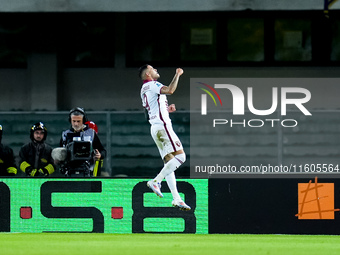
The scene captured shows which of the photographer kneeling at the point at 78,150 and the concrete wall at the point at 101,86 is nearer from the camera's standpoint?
the photographer kneeling at the point at 78,150

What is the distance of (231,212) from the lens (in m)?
14.0

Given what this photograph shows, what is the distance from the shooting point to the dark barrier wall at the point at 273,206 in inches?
546

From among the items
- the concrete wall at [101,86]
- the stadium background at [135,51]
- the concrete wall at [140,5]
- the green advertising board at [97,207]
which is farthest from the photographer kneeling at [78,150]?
the concrete wall at [101,86]

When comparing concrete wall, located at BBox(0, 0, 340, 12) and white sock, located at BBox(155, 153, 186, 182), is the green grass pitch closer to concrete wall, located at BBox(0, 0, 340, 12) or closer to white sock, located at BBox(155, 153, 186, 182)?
white sock, located at BBox(155, 153, 186, 182)

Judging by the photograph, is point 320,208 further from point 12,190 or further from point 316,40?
point 316,40

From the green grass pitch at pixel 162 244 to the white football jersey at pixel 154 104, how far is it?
1.62 meters

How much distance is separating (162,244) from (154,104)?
2.37 meters

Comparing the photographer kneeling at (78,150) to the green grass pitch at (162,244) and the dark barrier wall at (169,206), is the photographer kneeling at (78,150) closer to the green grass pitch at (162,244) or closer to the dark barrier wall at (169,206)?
the dark barrier wall at (169,206)

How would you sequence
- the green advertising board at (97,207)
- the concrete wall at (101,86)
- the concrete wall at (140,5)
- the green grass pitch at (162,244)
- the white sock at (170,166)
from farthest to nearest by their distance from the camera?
1. the concrete wall at (101,86)
2. the concrete wall at (140,5)
3. the green advertising board at (97,207)
4. the white sock at (170,166)
5. the green grass pitch at (162,244)

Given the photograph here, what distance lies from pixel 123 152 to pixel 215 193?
411 centimetres

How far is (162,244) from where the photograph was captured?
12.1 meters

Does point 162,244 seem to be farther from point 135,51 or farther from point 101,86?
point 135,51

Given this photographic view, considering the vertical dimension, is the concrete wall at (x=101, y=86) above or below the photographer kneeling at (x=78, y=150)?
above

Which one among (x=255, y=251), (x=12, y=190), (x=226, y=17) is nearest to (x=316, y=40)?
(x=226, y=17)
